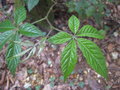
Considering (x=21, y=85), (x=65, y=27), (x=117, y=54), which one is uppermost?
(x=65, y=27)

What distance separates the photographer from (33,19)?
5.29 feet

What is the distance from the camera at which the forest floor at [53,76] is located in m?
1.59

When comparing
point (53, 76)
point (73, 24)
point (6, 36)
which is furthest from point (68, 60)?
point (53, 76)

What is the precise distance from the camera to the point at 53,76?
1.64 m

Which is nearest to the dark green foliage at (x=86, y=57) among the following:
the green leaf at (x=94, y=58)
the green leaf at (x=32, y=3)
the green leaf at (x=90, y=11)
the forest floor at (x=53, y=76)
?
the green leaf at (x=94, y=58)

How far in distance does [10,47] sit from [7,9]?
1176mm

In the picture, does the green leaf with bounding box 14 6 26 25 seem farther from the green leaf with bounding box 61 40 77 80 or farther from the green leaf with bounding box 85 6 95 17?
the green leaf with bounding box 85 6 95 17

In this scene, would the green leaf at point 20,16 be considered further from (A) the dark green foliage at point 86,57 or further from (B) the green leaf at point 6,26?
(A) the dark green foliage at point 86,57

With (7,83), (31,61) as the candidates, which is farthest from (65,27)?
(7,83)

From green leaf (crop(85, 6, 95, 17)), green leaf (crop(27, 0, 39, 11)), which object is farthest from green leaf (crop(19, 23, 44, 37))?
green leaf (crop(85, 6, 95, 17))

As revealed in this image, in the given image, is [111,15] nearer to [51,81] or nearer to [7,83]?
[51,81]

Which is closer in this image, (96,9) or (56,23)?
(96,9)

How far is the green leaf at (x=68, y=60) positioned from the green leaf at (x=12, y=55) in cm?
23

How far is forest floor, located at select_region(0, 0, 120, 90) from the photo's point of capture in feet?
5.22
